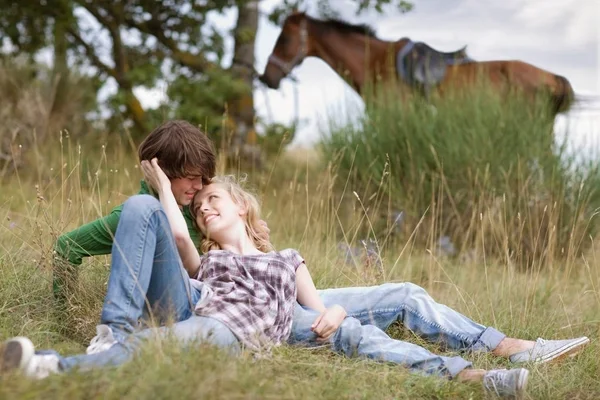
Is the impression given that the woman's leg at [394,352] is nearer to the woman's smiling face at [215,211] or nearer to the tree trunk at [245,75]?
the woman's smiling face at [215,211]

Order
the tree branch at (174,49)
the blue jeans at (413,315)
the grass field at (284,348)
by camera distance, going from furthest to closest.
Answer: the tree branch at (174,49), the blue jeans at (413,315), the grass field at (284,348)

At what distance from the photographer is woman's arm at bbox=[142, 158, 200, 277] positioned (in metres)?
2.98

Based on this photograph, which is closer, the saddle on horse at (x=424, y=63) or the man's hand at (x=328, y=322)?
the man's hand at (x=328, y=322)

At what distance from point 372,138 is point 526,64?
6.66 ft

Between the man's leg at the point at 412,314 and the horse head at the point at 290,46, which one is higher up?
the horse head at the point at 290,46

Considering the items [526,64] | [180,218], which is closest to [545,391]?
[180,218]

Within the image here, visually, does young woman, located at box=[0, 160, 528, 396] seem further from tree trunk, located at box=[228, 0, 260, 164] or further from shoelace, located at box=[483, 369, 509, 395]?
tree trunk, located at box=[228, 0, 260, 164]

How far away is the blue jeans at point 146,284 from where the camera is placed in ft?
8.82

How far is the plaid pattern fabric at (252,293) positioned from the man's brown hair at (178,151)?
0.33 metres

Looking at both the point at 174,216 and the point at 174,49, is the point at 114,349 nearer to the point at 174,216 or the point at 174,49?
the point at 174,216

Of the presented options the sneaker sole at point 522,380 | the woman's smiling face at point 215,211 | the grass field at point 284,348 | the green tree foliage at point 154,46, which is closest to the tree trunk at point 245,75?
the green tree foliage at point 154,46

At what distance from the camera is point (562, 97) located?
761 centimetres

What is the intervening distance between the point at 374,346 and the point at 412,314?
397 millimetres

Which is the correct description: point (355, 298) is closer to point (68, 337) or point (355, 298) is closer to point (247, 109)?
point (68, 337)
